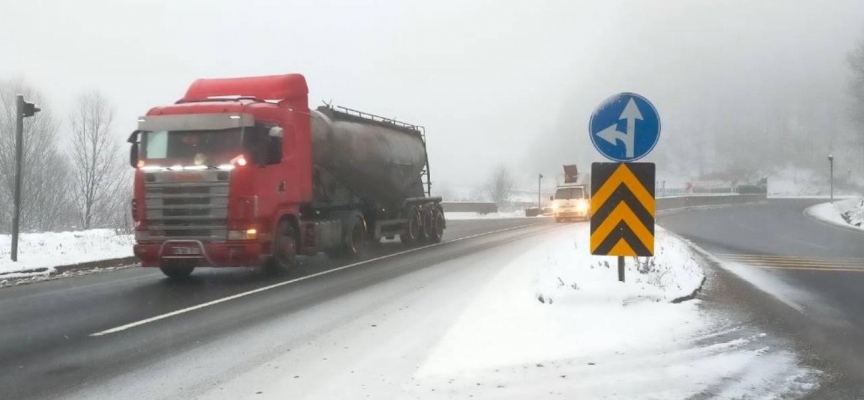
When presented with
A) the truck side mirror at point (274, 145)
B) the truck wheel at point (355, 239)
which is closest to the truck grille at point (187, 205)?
the truck side mirror at point (274, 145)

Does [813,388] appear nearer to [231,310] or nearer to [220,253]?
[231,310]

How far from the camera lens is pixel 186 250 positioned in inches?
408

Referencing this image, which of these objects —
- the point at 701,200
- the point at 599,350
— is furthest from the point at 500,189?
the point at 599,350

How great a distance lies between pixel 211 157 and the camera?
10.6 metres

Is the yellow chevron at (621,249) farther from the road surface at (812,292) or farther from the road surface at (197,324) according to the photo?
the road surface at (197,324)

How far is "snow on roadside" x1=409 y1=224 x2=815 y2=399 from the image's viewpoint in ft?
16.0

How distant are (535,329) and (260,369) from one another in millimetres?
2844

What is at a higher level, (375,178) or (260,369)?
(375,178)

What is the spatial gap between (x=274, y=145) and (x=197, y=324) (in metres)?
4.22

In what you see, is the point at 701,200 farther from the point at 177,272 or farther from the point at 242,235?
the point at 242,235

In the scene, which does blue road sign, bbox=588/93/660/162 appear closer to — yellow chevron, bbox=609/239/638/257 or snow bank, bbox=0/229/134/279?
yellow chevron, bbox=609/239/638/257

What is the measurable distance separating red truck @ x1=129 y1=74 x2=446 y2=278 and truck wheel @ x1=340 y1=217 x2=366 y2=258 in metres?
0.07

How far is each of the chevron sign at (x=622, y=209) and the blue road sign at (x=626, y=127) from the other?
188 mm

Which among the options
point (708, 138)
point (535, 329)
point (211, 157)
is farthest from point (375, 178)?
point (708, 138)
